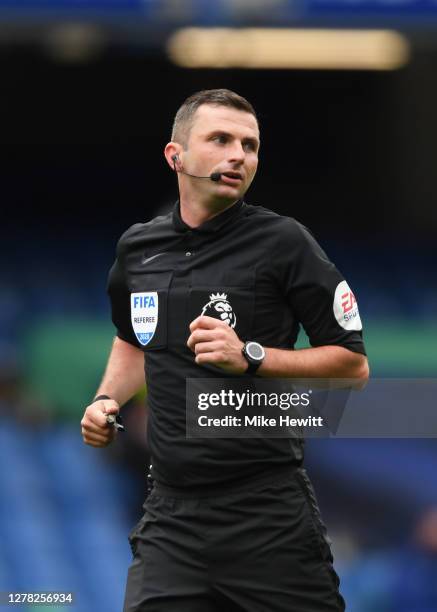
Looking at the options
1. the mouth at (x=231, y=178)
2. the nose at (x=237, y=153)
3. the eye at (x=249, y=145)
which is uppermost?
the eye at (x=249, y=145)

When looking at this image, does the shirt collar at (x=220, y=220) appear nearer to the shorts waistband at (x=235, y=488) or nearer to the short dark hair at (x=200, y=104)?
the short dark hair at (x=200, y=104)

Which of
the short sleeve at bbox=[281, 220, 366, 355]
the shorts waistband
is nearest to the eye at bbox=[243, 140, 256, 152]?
the short sleeve at bbox=[281, 220, 366, 355]

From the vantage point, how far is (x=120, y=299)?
3.85 m

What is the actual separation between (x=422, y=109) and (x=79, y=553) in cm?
563

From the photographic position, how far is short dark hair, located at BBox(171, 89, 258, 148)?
359 centimetres

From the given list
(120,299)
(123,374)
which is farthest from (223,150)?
(123,374)

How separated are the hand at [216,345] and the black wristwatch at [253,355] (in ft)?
0.04

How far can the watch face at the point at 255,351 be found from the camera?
127 inches

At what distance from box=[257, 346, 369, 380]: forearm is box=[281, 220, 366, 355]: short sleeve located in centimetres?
3

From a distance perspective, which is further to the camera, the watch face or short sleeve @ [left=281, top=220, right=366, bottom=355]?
short sleeve @ [left=281, top=220, right=366, bottom=355]

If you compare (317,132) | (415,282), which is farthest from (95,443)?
(317,132)

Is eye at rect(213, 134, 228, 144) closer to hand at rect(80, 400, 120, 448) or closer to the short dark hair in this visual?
the short dark hair

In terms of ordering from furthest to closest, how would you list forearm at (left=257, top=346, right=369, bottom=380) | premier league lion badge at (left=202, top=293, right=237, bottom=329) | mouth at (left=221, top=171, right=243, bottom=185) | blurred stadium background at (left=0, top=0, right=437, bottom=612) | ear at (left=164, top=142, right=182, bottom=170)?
blurred stadium background at (left=0, top=0, right=437, bottom=612) → ear at (left=164, top=142, right=182, bottom=170) → mouth at (left=221, top=171, right=243, bottom=185) → premier league lion badge at (left=202, top=293, right=237, bottom=329) → forearm at (left=257, top=346, right=369, bottom=380)

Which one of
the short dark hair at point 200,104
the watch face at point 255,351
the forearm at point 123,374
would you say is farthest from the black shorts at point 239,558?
the short dark hair at point 200,104
